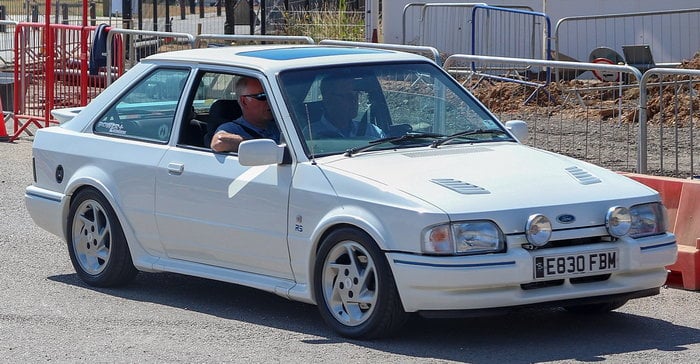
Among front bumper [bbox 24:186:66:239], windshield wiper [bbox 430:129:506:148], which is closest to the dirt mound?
windshield wiper [bbox 430:129:506:148]

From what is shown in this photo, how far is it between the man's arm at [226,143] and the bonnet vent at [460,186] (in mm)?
1370

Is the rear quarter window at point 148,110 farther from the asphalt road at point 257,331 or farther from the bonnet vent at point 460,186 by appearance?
the bonnet vent at point 460,186

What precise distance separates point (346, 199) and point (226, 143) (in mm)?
1106

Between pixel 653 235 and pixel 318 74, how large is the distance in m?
2.07

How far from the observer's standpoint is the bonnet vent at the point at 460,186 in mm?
6551

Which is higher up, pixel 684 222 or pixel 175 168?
pixel 175 168

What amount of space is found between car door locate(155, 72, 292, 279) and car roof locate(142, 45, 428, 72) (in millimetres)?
282

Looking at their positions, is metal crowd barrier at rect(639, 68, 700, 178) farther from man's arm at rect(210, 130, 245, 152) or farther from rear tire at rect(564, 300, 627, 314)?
man's arm at rect(210, 130, 245, 152)

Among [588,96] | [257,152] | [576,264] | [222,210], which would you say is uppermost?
[588,96]

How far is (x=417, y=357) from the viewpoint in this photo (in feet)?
21.2

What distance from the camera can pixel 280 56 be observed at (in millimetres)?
7770

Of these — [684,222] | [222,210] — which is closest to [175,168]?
[222,210]

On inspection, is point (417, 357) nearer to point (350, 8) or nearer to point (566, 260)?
point (566, 260)

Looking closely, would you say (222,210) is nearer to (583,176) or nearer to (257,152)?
(257,152)
